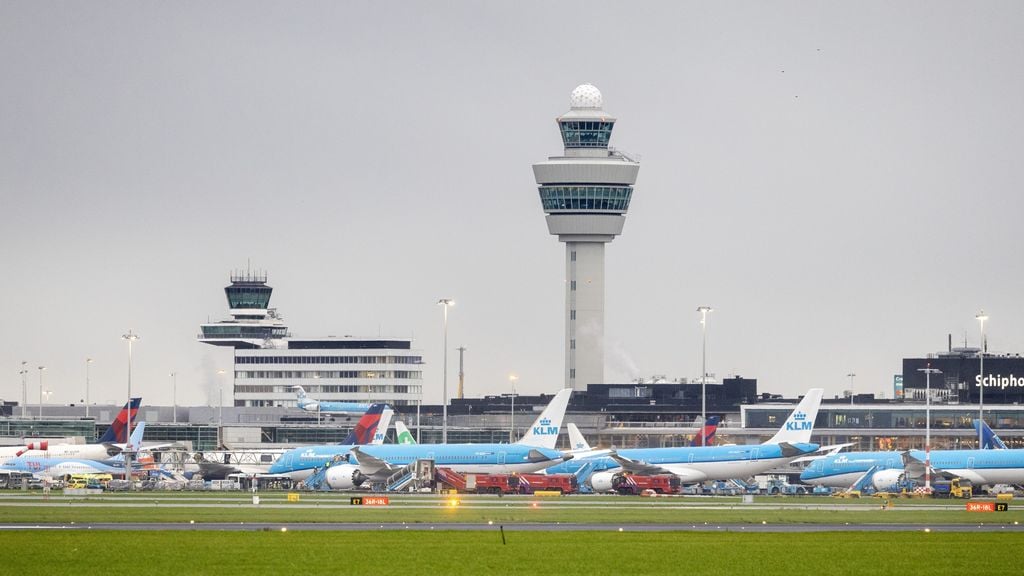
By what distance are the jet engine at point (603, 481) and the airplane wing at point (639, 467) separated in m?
1.95

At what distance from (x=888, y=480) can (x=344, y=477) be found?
41720 millimetres

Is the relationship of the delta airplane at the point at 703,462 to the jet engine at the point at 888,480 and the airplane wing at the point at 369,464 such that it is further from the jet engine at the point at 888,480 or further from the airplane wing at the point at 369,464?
the airplane wing at the point at 369,464

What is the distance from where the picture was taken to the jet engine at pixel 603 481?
5320 inches

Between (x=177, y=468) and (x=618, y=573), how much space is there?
4595 inches

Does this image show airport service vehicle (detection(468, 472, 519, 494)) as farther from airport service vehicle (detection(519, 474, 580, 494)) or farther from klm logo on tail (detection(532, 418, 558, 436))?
klm logo on tail (detection(532, 418, 558, 436))

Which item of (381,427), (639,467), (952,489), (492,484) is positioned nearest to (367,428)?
(381,427)

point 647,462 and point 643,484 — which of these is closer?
point 643,484

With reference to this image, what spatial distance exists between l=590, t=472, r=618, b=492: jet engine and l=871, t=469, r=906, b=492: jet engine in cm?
1976

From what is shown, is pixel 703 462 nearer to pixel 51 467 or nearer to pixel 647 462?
pixel 647 462

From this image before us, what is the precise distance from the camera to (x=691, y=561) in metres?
59.5

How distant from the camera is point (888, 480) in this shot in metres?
132

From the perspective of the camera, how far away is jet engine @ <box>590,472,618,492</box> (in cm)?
13512

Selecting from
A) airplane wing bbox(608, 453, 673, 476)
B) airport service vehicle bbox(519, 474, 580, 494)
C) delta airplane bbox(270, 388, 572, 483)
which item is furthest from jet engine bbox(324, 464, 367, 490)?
airplane wing bbox(608, 453, 673, 476)

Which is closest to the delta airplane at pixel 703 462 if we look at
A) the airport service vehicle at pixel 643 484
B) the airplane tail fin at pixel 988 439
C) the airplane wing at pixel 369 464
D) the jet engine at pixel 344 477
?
the airport service vehicle at pixel 643 484
